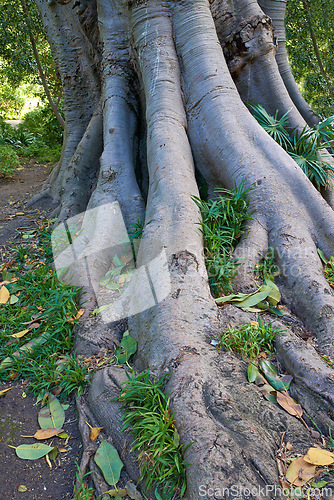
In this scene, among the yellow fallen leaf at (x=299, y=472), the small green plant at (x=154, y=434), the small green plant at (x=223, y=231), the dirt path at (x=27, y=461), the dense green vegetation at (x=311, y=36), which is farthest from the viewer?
the dense green vegetation at (x=311, y=36)

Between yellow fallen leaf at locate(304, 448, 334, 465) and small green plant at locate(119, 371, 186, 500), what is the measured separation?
1.78ft

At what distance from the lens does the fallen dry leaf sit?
1.91 m

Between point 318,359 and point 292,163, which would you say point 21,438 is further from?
point 292,163

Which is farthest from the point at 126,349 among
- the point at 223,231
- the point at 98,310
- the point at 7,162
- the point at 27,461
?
the point at 7,162

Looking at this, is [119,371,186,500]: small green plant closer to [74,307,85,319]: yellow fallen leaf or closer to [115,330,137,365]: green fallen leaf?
[115,330,137,365]: green fallen leaf

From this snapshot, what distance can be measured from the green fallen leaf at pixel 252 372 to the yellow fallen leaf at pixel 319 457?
454 mm

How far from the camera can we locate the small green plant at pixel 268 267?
2801mm

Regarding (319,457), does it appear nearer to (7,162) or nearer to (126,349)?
(126,349)

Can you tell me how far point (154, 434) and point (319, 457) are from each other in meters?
0.73

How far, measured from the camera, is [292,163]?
3.31 m

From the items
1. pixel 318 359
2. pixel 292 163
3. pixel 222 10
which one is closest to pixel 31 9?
pixel 222 10

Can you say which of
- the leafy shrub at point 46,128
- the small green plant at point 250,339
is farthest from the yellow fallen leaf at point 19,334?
the leafy shrub at point 46,128

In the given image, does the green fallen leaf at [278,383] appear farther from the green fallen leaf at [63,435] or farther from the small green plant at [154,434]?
the green fallen leaf at [63,435]

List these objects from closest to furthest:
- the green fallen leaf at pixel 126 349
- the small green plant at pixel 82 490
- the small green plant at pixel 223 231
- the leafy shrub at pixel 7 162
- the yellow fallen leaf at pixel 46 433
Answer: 1. the small green plant at pixel 82 490
2. the yellow fallen leaf at pixel 46 433
3. the green fallen leaf at pixel 126 349
4. the small green plant at pixel 223 231
5. the leafy shrub at pixel 7 162
